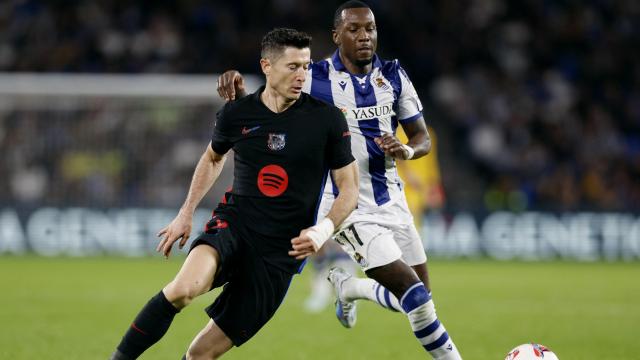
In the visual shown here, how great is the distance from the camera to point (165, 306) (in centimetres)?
→ 521

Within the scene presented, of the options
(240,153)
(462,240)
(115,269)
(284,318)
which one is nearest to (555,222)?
(462,240)

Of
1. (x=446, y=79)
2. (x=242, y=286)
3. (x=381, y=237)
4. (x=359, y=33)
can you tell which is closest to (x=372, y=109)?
(x=359, y=33)

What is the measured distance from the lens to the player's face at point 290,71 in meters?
5.50

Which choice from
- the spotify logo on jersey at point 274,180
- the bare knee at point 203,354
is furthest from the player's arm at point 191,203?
the bare knee at point 203,354

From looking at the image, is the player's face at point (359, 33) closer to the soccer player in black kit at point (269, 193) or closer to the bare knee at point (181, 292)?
the soccer player in black kit at point (269, 193)

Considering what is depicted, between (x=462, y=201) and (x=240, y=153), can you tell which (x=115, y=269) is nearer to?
(x=462, y=201)

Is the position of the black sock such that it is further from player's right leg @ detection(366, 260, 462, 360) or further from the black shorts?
player's right leg @ detection(366, 260, 462, 360)

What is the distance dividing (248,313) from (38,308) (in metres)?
6.00

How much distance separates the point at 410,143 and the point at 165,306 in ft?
6.74

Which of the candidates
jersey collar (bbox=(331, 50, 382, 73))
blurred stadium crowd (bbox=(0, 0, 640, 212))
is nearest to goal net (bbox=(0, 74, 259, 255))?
blurred stadium crowd (bbox=(0, 0, 640, 212))

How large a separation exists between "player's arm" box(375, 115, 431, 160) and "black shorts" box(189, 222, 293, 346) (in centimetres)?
101

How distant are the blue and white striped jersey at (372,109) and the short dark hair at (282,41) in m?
1.13

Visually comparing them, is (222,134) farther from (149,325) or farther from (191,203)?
(149,325)

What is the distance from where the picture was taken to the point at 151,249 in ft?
57.3
